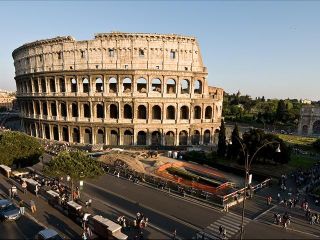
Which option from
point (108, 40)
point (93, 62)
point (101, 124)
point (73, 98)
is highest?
point (108, 40)

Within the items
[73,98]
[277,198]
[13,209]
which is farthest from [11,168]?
[277,198]

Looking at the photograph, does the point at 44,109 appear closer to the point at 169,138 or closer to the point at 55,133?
the point at 55,133

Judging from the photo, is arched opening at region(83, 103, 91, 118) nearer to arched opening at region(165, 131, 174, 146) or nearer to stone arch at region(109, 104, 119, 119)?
stone arch at region(109, 104, 119, 119)

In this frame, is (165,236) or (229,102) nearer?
(165,236)

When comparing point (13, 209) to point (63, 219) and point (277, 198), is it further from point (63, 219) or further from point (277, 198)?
point (277, 198)

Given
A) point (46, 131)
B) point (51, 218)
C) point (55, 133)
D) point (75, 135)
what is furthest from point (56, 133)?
point (51, 218)

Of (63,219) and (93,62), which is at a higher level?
(93,62)

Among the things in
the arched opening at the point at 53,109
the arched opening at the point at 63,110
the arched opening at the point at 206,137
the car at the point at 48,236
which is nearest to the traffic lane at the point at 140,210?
the car at the point at 48,236

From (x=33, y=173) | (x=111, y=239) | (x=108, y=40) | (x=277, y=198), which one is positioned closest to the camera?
(x=111, y=239)
